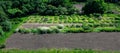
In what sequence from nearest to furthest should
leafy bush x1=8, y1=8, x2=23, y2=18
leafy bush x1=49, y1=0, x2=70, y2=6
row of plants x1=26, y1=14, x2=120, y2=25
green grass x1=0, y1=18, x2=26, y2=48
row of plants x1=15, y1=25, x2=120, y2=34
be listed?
1. green grass x1=0, y1=18, x2=26, y2=48
2. row of plants x1=15, y1=25, x2=120, y2=34
3. row of plants x1=26, y1=14, x2=120, y2=25
4. leafy bush x1=8, y1=8, x2=23, y2=18
5. leafy bush x1=49, y1=0, x2=70, y2=6

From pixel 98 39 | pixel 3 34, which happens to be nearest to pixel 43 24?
pixel 3 34

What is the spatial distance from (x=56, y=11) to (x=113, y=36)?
26680mm

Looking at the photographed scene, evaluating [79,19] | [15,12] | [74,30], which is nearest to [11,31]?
[74,30]

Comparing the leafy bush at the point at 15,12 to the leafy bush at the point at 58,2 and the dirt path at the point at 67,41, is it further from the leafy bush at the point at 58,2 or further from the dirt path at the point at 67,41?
the dirt path at the point at 67,41

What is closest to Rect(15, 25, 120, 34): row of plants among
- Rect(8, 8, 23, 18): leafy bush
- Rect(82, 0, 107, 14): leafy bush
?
Rect(8, 8, 23, 18): leafy bush

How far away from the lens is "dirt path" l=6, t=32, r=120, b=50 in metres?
46.8

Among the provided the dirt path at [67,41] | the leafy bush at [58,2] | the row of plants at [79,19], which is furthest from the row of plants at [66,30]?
the leafy bush at [58,2]

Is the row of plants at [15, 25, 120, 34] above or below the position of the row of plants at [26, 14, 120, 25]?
above

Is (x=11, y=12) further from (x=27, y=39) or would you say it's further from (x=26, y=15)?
(x=27, y=39)

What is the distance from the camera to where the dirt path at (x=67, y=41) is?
4675cm

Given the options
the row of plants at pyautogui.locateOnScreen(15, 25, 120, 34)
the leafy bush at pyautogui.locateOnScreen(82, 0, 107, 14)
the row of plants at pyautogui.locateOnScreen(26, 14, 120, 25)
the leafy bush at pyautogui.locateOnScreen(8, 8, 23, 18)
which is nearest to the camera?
the row of plants at pyautogui.locateOnScreen(15, 25, 120, 34)

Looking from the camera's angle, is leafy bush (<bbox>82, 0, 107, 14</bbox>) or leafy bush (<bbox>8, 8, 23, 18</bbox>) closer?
leafy bush (<bbox>8, 8, 23, 18</bbox>)

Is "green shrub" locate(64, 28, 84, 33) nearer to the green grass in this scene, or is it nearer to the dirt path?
the dirt path

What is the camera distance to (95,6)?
78188 millimetres
